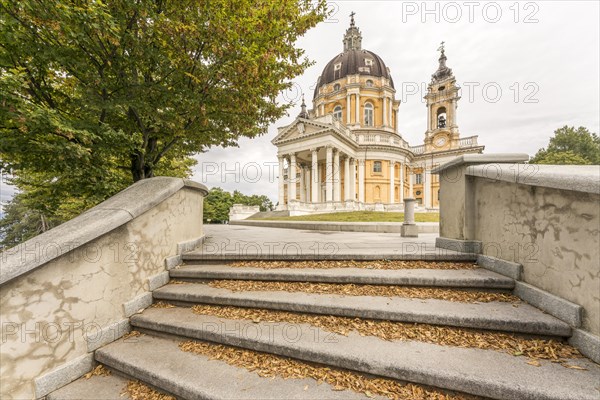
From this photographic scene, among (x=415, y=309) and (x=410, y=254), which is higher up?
(x=410, y=254)

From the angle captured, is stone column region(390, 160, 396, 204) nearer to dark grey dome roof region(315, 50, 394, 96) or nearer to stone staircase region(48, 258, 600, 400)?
dark grey dome roof region(315, 50, 394, 96)

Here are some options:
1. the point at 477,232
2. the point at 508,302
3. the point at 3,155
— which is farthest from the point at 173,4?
the point at 508,302

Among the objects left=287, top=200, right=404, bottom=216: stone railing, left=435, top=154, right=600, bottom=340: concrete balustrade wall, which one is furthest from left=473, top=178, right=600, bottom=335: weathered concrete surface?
left=287, top=200, right=404, bottom=216: stone railing

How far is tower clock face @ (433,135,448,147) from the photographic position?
44.7 meters

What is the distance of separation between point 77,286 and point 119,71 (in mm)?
4126

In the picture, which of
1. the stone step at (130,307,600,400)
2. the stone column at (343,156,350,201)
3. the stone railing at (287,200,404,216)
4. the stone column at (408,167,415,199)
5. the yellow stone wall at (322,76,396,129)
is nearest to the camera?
the stone step at (130,307,600,400)

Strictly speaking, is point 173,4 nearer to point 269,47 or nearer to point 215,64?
point 215,64

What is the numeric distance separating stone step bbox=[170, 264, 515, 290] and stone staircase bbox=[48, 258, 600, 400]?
15mm

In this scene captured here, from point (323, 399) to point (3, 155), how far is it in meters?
6.79

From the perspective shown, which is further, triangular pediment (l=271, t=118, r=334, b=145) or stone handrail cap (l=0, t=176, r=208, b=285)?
triangular pediment (l=271, t=118, r=334, b=145)

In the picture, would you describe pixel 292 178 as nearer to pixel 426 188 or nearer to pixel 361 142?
pixel 361 142

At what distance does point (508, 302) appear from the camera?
108 inches

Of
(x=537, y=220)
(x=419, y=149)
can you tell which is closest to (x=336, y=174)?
(x=419, y=149)

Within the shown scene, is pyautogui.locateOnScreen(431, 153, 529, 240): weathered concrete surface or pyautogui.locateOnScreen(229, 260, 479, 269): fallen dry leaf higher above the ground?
pyautogui.locateOnScreen(431, 153, 529, 240): weathered concrete surface
